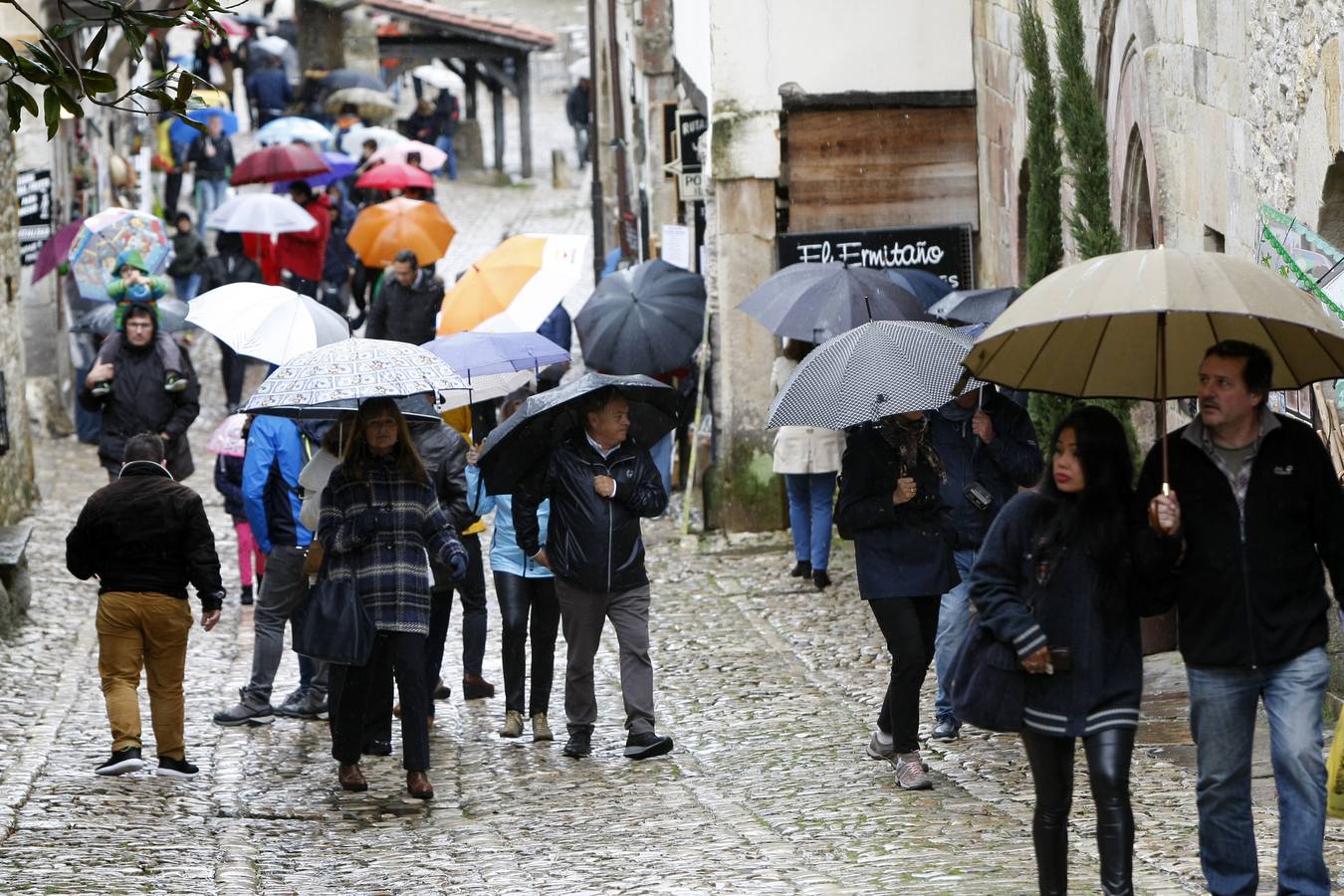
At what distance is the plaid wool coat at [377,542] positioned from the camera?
8.32 meters

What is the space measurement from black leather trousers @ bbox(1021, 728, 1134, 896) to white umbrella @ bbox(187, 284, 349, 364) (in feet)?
17.4

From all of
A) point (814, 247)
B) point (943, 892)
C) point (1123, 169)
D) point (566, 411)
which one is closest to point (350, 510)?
point (566, 411)

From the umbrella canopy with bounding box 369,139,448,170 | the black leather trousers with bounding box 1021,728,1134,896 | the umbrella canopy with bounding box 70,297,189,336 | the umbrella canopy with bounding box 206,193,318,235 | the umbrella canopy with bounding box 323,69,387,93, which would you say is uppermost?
the umbrella canopy with bounding box 323,69,387,93

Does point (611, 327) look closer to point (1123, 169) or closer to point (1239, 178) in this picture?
point (1123, 169)

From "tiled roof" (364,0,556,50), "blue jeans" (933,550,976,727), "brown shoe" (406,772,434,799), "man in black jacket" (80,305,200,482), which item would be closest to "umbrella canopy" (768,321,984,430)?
"blue jeans" (933,550,976,727)

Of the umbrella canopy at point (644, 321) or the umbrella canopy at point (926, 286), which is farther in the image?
the umbrella canopy at point (644, 321)

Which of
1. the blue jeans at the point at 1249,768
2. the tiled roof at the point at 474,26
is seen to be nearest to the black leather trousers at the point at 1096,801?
the blue jeans at the point at 1249,768

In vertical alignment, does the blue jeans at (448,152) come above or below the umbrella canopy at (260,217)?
above

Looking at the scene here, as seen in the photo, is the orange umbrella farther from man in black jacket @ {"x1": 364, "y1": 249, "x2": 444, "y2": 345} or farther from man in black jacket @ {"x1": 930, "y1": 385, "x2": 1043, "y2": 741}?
man in black jacket @ {"x1": 930, "y1": 385, "x2": 1043, "y2": 741}

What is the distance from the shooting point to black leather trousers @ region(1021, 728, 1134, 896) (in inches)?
229

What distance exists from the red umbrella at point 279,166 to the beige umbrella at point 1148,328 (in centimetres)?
1793

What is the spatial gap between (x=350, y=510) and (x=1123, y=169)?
17.2 ft

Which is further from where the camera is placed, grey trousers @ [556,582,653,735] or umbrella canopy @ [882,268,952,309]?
umbrella canopy @ [882,268,952,309]

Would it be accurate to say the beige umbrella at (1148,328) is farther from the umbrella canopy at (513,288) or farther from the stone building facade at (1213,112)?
the umbrella canopy at (513,288)
